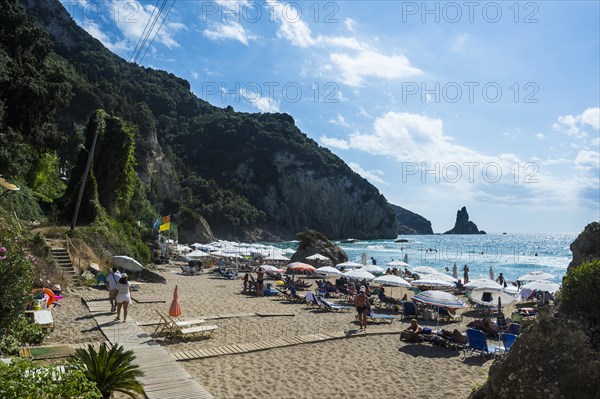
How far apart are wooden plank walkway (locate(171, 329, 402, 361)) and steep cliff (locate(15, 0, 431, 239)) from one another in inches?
3151

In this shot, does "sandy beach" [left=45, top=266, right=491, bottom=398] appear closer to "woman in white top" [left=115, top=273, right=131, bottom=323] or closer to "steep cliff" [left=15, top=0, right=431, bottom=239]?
"woman in white top" [left=115, top=273, right=131, bottom=323]

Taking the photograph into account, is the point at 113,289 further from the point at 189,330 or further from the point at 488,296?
the point at 488,296

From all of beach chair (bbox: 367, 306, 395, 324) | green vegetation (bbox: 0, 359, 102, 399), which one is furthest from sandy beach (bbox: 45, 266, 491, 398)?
green vegetation (bbox: 0, 359, 102, 399)

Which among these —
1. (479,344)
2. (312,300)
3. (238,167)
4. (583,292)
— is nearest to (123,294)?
(312,300)

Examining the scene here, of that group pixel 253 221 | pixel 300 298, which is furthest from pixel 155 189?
pixel 300 298

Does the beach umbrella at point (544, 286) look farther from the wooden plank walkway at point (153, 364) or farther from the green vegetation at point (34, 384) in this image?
the green vegetation at point (34, 384)

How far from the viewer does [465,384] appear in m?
8.54

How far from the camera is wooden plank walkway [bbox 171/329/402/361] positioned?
9.01 meters

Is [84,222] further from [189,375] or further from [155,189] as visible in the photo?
[155,189]

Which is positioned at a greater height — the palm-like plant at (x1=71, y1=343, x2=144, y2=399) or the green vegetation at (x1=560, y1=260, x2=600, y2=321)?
the green vegetation at (x1=560, y1=260, x2=600, y2=321)

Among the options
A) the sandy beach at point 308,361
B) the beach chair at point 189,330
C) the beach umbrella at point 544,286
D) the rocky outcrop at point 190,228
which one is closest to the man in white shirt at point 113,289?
the sandy beach at point 308,361

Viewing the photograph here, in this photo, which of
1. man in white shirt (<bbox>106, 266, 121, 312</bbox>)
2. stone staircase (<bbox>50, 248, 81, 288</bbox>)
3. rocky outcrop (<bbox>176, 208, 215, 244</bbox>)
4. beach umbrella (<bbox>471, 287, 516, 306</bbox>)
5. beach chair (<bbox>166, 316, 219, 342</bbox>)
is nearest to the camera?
beach chair (<bbox>166, 316, 219, 342</bbox>)

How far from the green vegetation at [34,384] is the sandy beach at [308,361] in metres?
2.92

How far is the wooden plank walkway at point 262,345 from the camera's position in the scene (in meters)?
9.01
